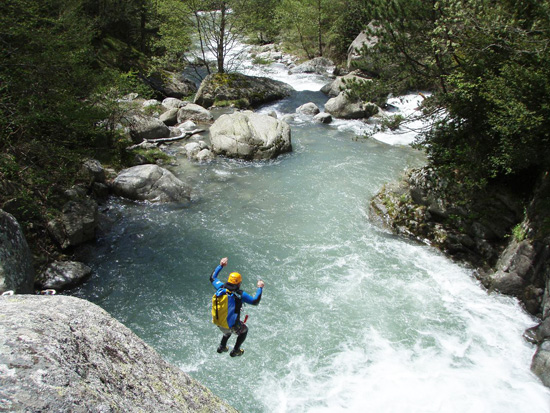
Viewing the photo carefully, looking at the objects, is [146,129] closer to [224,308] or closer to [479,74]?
[224,308]

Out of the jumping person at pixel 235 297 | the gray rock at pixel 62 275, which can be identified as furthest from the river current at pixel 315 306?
the jumping person at pixel 235 297

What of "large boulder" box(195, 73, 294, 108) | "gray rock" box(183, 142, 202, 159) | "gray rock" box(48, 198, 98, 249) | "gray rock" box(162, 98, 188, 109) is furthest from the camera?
"large boulder" box(195, 73, 294, 108)

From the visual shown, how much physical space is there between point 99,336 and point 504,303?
1017 cm

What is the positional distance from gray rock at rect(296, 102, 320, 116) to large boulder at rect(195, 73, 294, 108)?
307cm

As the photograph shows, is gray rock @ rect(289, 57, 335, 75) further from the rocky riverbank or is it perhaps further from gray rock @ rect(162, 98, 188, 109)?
the rocky riverbank

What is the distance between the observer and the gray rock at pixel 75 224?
1058cm

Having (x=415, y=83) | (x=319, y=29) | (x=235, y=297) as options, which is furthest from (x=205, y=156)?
(x=319, y=29)

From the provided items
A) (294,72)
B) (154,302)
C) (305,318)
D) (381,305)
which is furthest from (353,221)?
(294,72)

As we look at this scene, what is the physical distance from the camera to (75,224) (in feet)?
35.6

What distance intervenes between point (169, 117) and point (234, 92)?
5881 mm

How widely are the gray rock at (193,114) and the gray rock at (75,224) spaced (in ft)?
38.2

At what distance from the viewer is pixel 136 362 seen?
3.06 meters

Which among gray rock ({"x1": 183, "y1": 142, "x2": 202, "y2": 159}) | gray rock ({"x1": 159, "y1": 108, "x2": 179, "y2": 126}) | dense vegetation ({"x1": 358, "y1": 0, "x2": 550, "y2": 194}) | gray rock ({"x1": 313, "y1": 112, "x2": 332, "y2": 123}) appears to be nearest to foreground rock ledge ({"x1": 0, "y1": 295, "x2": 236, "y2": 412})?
dense vegetation ({"x1": 358, "y1": 0, "x2": 550, "y2": 194})

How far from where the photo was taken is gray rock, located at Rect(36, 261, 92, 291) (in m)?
9.32
